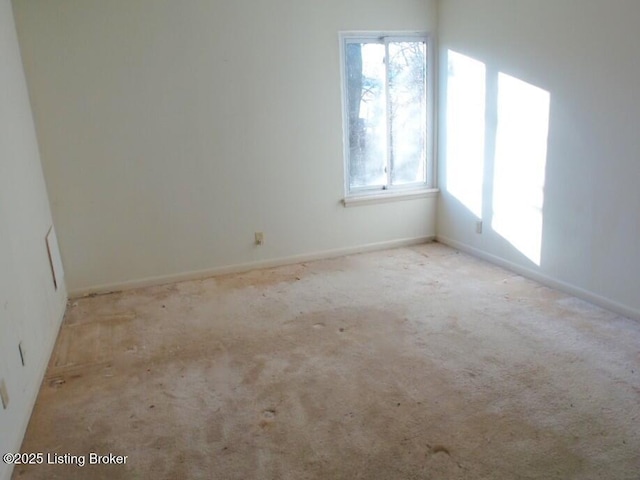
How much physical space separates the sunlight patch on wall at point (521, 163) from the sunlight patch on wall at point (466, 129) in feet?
0.79

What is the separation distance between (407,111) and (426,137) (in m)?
0.34

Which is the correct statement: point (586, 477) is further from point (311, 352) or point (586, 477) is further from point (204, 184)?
point (204, 184)

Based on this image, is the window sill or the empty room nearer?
the empty room

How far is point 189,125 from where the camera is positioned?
4.08 meters

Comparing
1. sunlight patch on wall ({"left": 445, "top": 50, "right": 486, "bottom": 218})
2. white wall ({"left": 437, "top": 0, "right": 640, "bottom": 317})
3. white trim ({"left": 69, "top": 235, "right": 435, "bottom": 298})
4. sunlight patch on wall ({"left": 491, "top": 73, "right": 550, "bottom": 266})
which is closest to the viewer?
white wall ({"left": 437, "top": 0, "right": 640, "bottom": 317})

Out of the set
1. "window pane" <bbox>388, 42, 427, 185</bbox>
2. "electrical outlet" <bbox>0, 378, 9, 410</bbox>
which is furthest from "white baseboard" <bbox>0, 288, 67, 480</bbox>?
"window pane" <bbox>388, 42, 427, 185</bbox>

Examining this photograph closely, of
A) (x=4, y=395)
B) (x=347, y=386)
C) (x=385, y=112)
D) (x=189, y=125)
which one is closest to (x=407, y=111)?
(x=385, y=112)

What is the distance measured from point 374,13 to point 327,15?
0.47 metres

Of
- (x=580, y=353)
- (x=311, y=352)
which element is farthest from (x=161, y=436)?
(x=580, y=353)

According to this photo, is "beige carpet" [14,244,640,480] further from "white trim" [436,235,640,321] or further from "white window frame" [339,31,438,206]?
"white window frame" [339,31,438,206]

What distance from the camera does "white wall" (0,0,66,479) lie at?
222 centimetres

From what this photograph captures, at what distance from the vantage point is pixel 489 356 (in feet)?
9.14

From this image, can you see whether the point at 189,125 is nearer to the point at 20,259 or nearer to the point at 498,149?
the point at 20,259

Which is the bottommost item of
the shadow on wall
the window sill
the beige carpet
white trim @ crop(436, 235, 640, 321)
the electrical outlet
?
the beige carpet
